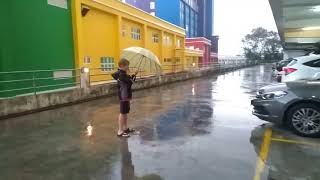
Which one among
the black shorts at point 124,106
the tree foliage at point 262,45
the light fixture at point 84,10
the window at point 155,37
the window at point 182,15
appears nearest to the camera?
the black shorts at point 124,106

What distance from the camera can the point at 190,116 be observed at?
984cm

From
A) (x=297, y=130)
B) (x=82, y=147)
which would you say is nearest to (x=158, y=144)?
(x=82, y=147)

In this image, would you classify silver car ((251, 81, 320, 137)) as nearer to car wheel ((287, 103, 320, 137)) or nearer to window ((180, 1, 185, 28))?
car wheel ((287, 103, 320, 137))

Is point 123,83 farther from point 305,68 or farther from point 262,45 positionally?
point 262,45

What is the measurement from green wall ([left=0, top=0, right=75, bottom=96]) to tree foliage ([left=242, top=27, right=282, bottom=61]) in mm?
71275

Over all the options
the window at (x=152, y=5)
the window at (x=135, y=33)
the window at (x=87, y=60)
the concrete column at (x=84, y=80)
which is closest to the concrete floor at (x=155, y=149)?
the concrete column at (x=84, y=80)

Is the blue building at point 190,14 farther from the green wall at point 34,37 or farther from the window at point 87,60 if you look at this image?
the green wall at point 34,37

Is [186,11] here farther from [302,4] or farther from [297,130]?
[297,130]

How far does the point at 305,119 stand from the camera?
7242 mm

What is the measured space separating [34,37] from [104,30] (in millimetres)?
7215

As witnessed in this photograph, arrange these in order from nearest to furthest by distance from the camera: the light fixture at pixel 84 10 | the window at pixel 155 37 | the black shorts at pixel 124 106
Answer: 1. the black shorts at pixel 124 106
2. the light fixture at pixel 84 10
3. the window at pixel 155 37

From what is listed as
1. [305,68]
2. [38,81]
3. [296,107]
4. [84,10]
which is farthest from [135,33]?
[296,107]

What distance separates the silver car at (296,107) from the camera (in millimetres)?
7180

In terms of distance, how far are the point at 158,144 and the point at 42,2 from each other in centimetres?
1080
